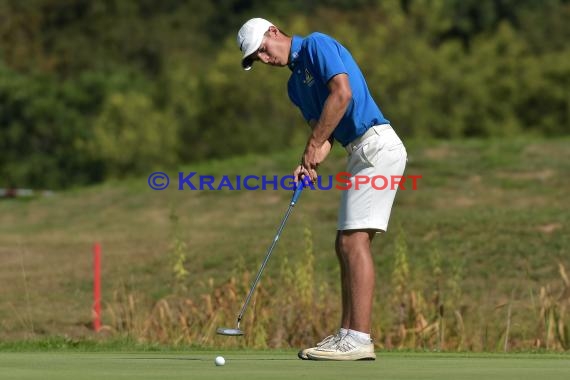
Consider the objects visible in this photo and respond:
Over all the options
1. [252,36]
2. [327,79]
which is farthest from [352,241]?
[252,36]

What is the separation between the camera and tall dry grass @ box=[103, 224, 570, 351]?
39.3 feet

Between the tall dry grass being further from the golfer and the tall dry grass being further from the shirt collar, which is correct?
the shirt collar

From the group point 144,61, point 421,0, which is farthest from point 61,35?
point 421,0

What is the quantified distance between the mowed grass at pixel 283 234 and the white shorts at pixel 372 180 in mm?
4086

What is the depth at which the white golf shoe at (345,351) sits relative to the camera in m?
8.15

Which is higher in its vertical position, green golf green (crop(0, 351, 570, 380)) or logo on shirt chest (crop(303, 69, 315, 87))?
logo on shirt chest (crop(303, 69, 315, 87))

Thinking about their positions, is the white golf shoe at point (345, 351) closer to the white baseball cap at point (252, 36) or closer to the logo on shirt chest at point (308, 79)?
the logo on shirt chest at point (308, 79)

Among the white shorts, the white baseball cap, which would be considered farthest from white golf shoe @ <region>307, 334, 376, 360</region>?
the white baseball cap

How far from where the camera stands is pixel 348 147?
27.8ft

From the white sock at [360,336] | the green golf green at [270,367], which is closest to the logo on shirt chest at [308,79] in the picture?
the white sock at [360,336]

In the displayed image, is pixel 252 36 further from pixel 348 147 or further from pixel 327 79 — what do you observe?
pixel 348 147

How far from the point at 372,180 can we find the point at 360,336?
87cm

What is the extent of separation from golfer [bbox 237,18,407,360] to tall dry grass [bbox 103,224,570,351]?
3.31 m

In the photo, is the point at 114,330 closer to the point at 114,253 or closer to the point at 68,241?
the point at 114,253
